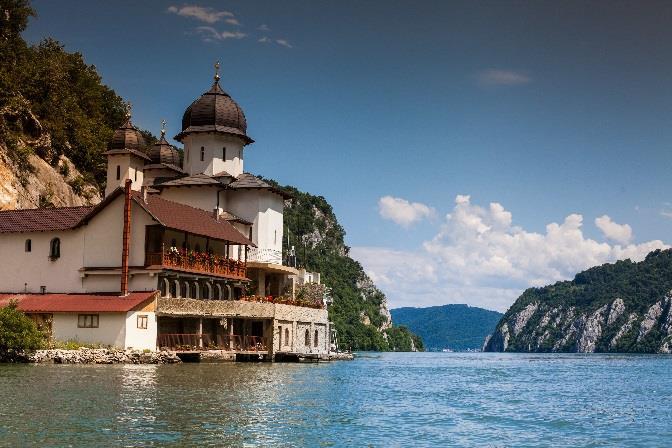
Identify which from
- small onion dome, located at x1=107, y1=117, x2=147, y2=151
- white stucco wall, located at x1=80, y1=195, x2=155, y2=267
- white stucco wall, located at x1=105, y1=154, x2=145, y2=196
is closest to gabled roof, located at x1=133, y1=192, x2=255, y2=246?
white stucco wall, located at x1=80, y1=195, x2=155, y2=267

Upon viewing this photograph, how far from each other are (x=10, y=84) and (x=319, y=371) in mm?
38817

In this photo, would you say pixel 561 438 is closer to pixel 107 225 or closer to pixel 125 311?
pixel 125 311

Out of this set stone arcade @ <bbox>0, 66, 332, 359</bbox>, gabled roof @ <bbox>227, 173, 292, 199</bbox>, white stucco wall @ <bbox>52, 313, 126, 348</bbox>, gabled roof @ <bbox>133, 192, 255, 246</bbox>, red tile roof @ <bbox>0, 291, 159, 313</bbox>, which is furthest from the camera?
gabled roof @ <bbox>227, 173, 292, 199</bbox>

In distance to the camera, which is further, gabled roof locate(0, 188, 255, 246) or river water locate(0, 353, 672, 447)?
gabled roof locate(0, 188, 255, 246)

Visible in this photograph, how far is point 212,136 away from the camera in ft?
244

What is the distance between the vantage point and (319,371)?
5706 centimetres

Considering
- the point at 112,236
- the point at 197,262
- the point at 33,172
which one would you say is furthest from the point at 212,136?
the point at 112,236

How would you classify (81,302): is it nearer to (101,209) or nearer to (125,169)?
(101,209)

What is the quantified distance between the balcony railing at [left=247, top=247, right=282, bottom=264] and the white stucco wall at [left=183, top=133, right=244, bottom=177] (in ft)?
23.0

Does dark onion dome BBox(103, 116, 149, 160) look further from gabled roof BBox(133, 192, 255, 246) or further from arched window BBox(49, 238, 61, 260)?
arched window BBox(49, 238, 61, 260)

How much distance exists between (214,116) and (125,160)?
8.18m

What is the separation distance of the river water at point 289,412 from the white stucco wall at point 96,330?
177 inches

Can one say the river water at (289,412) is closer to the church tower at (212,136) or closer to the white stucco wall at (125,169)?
the white stucco wall at (125,169)

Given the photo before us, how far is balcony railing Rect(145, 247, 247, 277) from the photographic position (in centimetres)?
5572
